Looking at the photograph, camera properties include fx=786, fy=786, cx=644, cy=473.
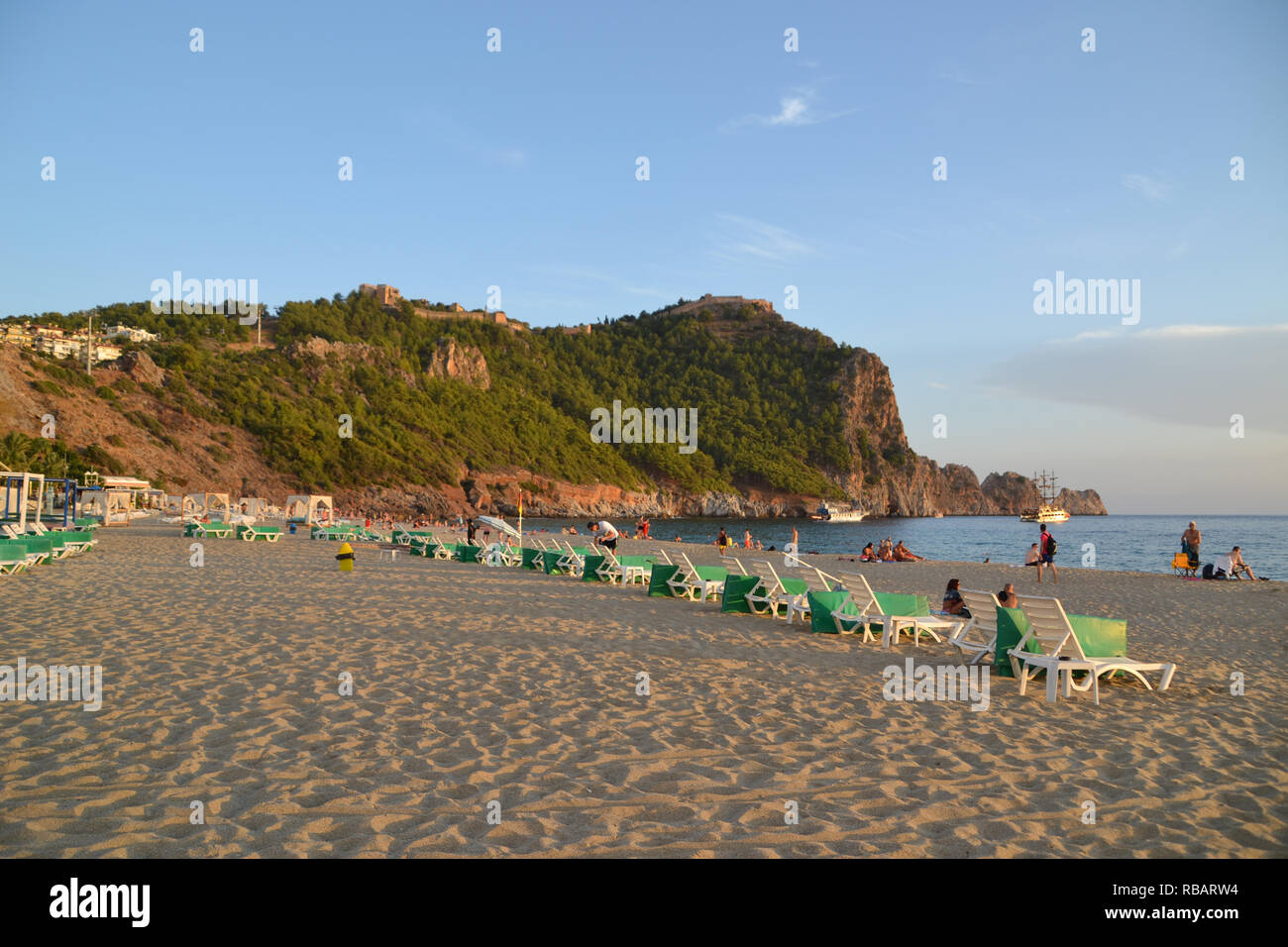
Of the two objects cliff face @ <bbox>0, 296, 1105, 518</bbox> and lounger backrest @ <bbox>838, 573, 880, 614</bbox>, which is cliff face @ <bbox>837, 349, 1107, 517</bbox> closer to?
cliff face @ <bbox>0, 296, 1105, 518</bbox>

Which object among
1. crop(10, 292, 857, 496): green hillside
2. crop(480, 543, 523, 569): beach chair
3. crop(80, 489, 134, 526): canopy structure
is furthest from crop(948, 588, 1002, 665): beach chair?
crop(10, 292, 857, 496): green hillside

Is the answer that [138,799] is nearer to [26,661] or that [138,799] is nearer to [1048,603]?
[26,661]

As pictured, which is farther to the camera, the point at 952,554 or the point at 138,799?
the point at 952,554

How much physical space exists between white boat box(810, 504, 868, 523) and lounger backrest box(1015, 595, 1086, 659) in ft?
365

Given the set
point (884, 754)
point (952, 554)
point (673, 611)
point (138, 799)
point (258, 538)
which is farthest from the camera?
point (952, 554)

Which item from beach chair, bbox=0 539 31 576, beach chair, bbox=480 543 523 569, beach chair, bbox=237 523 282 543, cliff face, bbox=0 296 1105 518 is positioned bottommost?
beach chair, bbox=480 543 523 569

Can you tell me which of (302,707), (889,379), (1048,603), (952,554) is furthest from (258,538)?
(889,379)

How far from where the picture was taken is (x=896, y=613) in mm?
9508

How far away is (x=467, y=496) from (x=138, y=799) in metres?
88.1

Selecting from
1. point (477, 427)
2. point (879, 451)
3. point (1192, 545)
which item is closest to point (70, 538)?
point (1192, 545)

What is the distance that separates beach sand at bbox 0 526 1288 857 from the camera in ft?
11.2

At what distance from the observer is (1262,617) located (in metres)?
12.7

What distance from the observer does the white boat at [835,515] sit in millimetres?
117562

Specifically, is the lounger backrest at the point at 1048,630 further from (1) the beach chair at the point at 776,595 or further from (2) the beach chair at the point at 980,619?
(1) the beach chair at the point at 776,595
